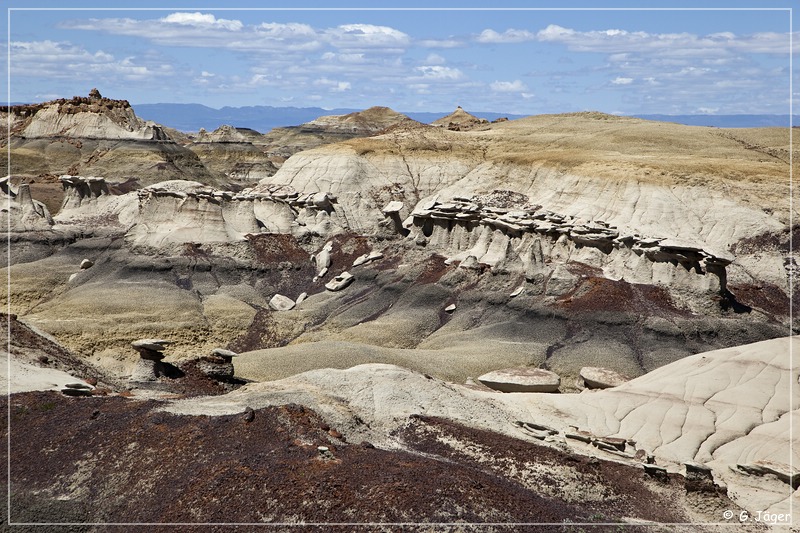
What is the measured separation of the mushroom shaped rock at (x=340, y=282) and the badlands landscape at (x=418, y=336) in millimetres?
184

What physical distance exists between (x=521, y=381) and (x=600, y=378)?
352cm

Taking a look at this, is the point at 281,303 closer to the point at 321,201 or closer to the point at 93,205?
the point at 321,201

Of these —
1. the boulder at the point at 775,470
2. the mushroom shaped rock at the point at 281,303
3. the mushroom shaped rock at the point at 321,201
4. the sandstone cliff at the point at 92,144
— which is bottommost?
the mushroom shaped rock at the point at 281,303

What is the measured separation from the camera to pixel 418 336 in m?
40.9

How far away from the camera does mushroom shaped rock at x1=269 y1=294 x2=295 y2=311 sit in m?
46.8

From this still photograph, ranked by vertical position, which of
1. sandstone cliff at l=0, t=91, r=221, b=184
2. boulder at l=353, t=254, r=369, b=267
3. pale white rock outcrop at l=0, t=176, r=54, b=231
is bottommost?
boulder at l=353, t=254, r=369, b=267

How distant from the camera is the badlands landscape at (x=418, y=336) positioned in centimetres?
1830

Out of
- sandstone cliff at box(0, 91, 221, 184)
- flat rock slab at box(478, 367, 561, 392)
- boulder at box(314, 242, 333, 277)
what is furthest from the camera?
sandstone cliff at box(0, 91, 221, 184)

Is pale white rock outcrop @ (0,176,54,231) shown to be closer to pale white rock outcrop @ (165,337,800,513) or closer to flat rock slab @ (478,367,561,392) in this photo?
pale white rock outcrop @ (165,337,800,513)

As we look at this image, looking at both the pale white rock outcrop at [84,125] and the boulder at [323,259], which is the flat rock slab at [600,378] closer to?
the boulder at [323,259]

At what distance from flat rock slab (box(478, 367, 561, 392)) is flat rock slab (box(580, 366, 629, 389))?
132 centimetres

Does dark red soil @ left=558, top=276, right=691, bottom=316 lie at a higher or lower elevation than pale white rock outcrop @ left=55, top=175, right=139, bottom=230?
lower

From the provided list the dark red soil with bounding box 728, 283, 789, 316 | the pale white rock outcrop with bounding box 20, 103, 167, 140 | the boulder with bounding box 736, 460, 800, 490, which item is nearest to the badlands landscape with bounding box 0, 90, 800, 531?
the boulder with bounding box 736, 460, 800, 490

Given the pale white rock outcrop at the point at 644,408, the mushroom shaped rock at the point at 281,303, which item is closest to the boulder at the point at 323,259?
the mushroom shaped rock at the point at 281,303
